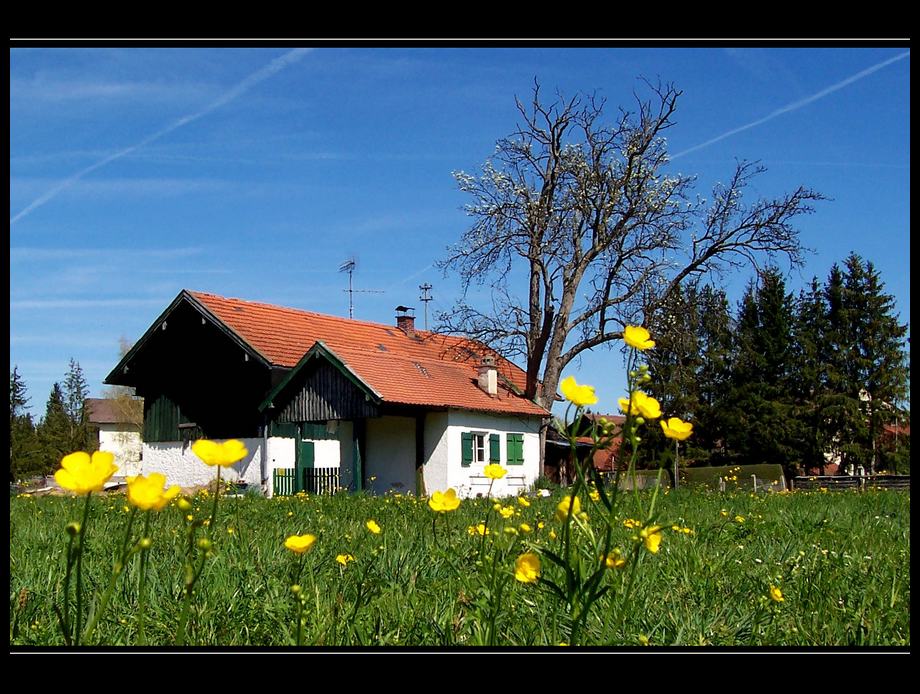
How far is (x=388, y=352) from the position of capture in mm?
25641

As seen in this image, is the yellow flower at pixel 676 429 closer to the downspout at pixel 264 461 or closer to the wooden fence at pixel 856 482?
the wooden fence at pixel 856 482

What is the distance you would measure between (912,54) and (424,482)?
→ 2111 cm

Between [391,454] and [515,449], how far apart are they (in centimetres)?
376

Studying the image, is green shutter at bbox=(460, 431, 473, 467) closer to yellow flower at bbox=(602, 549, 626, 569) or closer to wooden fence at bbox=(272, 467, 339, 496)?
wooden fence at bbox=(272, 467, 339, 496)

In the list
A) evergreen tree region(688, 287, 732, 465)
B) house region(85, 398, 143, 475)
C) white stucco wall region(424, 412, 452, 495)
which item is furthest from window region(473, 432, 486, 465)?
house region(85, 398, 143, 475)

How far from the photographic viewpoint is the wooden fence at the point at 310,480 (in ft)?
73.9

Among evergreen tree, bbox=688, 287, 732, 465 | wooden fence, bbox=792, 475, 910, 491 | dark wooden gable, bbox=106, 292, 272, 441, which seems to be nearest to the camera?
wooden fence, bbox=792, 475, 910, 491

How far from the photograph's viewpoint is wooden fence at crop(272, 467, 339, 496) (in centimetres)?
2253

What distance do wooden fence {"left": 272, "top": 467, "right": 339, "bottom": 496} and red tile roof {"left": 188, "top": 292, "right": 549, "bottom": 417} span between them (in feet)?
9.40

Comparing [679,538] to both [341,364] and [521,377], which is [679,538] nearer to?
[341,364]

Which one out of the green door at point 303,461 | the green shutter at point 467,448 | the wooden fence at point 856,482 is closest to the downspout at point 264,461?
the green door at point 303,461

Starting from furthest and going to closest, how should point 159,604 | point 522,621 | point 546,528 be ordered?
point 546,528 < point 159,604 < point 522,621
